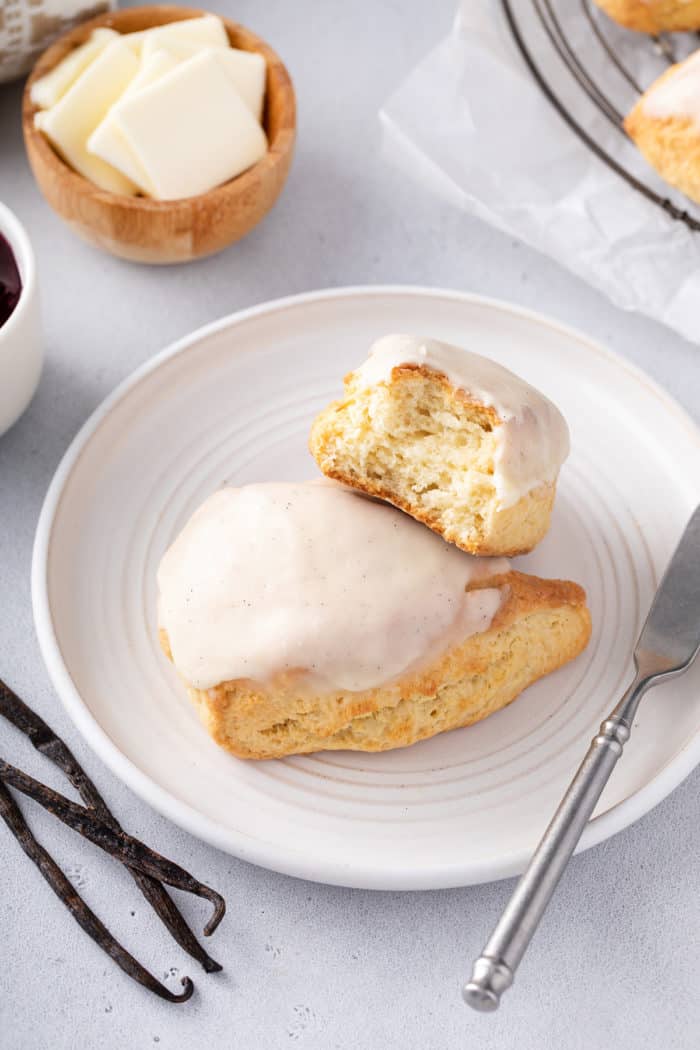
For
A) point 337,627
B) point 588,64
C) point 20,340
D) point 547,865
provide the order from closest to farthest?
point 547,865
point 337,627
point 20,340
point 588,64

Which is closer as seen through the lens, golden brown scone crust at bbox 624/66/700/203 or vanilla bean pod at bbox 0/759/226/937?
vanilla bean pod at bbox 0/759/226/937

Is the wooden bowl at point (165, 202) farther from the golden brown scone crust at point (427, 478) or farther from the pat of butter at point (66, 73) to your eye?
the golden brown scone crust at point (427, 478)

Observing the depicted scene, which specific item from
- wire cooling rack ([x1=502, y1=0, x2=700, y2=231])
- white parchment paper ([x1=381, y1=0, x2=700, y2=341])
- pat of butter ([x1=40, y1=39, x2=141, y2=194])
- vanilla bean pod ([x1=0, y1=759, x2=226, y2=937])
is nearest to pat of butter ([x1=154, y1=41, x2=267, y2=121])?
pat of butter ([x1=40, y1=39, x2=141, y2=194])

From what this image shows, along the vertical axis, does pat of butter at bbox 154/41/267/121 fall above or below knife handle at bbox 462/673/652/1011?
above

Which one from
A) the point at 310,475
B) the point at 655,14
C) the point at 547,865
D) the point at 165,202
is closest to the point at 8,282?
the point at 165,202

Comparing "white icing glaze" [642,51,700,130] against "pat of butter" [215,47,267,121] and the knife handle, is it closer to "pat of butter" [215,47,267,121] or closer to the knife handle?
"pat of butter" [215,47,267,121]

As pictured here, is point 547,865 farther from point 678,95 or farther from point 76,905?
point 678,95
